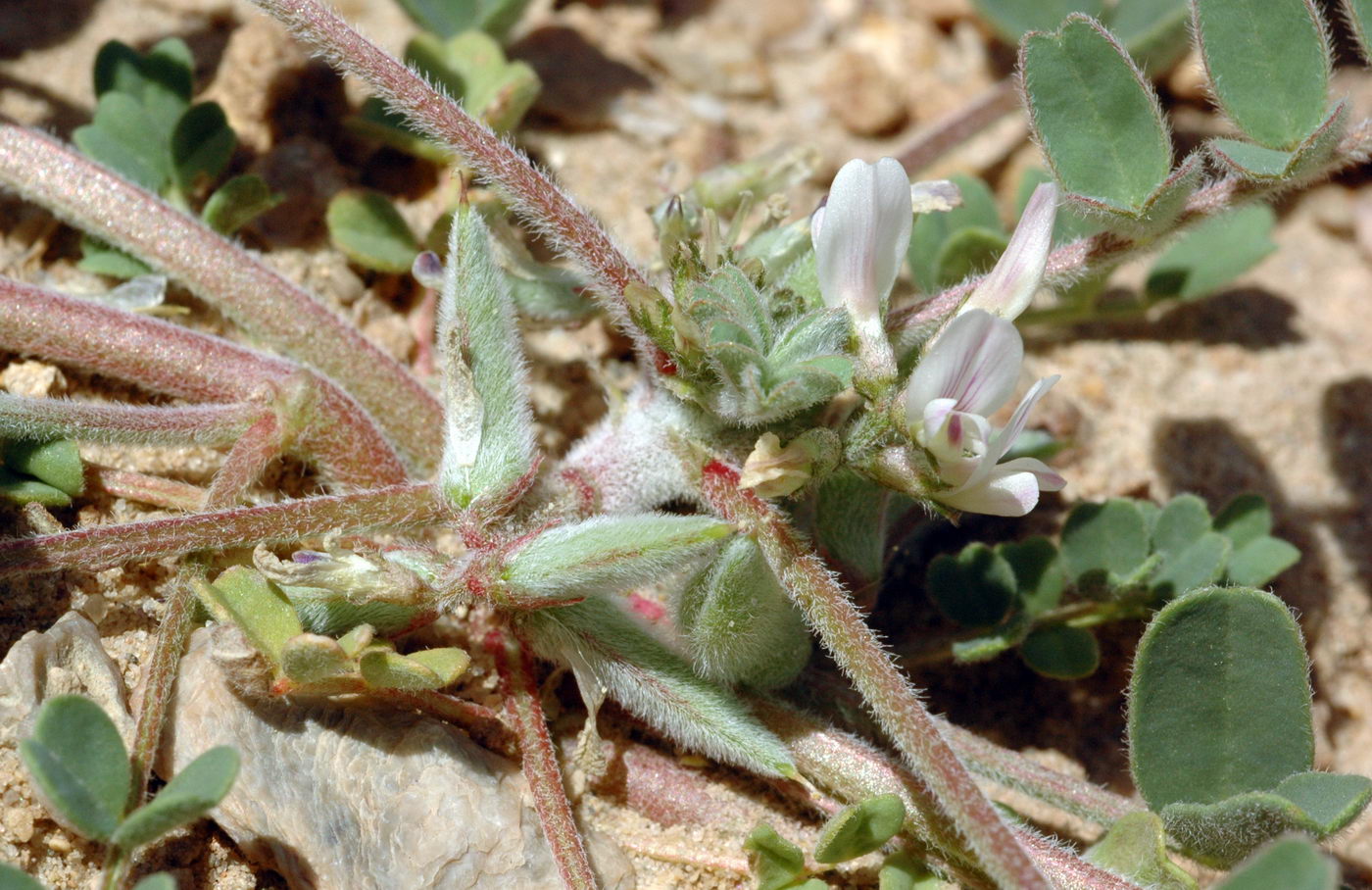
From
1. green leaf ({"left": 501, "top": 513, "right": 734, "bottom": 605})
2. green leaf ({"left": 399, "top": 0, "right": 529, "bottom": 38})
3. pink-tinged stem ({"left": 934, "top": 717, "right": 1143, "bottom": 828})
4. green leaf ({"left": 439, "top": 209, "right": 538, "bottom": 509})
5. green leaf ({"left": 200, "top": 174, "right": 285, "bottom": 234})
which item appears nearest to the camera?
green leaf ({"left": 501, "top": 513, "right": 734, "bottom": 605})

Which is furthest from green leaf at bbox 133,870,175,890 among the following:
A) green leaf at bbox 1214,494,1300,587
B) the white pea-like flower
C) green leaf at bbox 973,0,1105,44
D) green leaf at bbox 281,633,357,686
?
green leaf at bbox 973,0,1105,44

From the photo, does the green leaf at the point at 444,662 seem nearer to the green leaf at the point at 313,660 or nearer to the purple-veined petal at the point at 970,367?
the green leaf at the point at 313,660

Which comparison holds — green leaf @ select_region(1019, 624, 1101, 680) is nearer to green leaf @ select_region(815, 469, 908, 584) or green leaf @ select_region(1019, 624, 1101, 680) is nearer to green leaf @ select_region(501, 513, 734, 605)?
green leaf @ select_region(815, 469, 908, 584)

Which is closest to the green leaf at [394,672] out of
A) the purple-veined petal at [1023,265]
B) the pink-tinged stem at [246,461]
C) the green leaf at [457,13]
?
the pink-tinged stem at [246,461]

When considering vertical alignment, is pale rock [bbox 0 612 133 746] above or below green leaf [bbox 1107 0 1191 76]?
below

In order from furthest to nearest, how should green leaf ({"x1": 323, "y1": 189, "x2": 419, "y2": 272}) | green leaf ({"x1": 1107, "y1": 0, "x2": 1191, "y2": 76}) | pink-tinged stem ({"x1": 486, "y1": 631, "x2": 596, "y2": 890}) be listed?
1. green leaf ({"x1": 1107, "y1": 0, "x2": 1191, "y2": 76})
2. green leaf ({"x1": 323, "y1": 189, "x2": 419, "y2": 272})
3. pink-tinged stem ({"x1": 486, "y1": 631, "x2": 596, "y2": 890})

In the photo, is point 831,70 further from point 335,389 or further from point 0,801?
point 0,801

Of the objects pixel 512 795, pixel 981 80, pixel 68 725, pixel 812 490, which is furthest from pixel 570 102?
pixel 68 725
